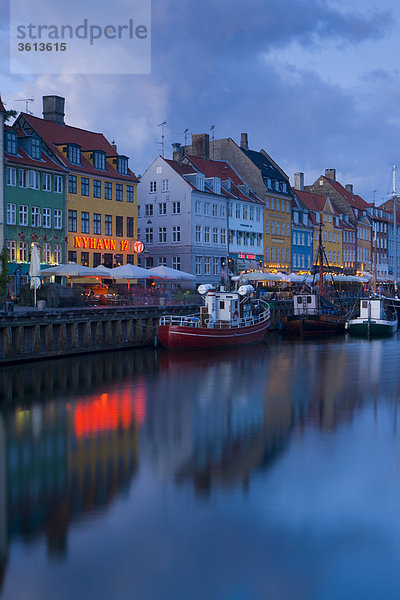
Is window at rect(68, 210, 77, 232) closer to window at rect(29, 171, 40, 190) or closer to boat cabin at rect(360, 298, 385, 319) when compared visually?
window at rect(29, 171, 40, 190)

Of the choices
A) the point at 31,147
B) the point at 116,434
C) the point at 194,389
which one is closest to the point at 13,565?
the point at 116,434

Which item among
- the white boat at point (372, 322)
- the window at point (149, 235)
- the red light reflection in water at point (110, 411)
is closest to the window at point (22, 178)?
the window at point (149, 235)

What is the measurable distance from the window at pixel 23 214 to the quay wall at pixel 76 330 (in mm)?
10595

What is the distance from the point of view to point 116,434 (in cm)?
2164

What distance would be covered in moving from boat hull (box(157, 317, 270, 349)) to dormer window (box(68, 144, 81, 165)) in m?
17.6

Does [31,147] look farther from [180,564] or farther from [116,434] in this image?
[180,564]

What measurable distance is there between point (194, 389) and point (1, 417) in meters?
8.42

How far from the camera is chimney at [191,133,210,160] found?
2857 inches

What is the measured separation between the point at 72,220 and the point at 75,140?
7.34 meters

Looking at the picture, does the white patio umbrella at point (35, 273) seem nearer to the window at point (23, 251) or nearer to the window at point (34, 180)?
the window at point (23, 251)

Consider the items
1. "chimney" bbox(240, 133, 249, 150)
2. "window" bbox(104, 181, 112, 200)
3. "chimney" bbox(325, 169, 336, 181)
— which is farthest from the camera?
"chimney" bbox(325, 169, 336, 181)

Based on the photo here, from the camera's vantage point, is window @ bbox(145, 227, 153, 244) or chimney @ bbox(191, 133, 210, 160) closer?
window @ bbox(145, 227, 153, 244)

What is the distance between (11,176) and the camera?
47.4m

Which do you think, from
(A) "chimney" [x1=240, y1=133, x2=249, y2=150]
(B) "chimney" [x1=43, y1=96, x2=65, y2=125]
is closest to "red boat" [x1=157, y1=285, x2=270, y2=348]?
(B) "chimney" [x1=43, y1=96, x2=65, y2=125]
